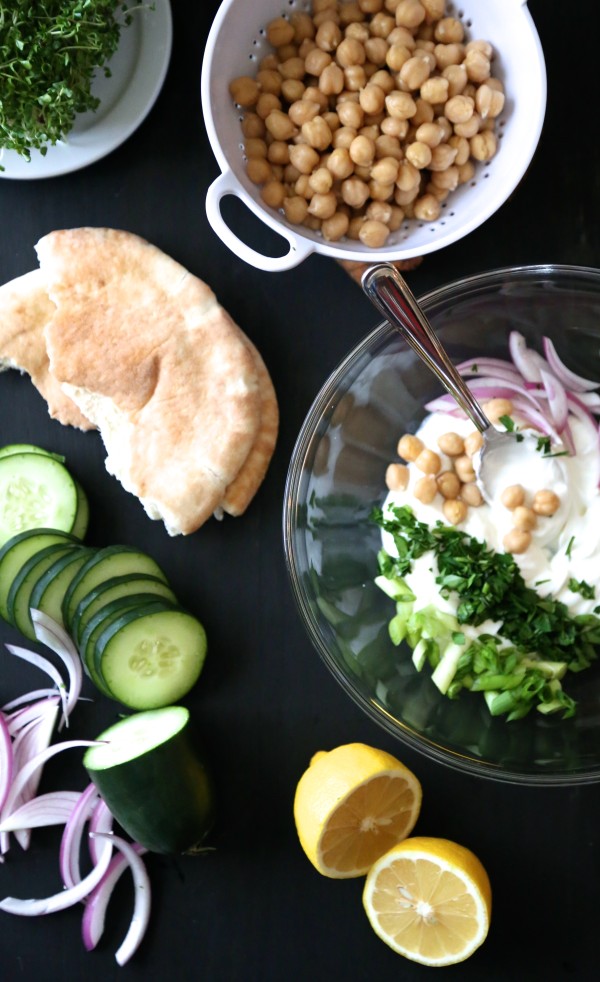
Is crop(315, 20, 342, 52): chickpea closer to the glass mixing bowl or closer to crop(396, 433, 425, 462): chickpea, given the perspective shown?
the glass mixing bowl

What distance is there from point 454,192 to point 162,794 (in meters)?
1.52

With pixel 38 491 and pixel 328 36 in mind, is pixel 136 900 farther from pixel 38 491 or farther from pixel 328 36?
pixel 328 36

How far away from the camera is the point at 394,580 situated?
2.00m

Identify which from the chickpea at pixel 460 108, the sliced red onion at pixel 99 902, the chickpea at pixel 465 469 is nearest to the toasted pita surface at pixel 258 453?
Result: the chickpea at pixel 465 469

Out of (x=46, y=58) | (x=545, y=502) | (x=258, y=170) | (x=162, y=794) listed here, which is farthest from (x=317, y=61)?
(x=162, y=794)

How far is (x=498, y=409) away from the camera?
1.94m

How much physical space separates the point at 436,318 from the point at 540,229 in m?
0.36

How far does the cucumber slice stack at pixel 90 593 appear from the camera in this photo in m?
2.03

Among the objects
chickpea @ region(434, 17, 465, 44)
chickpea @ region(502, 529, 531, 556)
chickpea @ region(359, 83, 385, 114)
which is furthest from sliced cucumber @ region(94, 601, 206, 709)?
chickpea @ region(434, 17, 465, 44)

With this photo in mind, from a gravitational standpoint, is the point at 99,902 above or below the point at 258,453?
below

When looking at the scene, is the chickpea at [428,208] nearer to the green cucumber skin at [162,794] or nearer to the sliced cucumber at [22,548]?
the sliced cucumber at [22,548]

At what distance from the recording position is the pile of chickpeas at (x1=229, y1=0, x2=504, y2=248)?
6.09 ft

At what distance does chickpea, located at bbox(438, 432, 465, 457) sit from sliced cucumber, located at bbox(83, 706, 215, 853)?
0.87m

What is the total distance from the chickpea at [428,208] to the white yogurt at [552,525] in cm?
47
